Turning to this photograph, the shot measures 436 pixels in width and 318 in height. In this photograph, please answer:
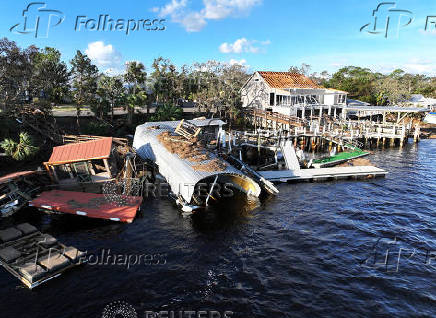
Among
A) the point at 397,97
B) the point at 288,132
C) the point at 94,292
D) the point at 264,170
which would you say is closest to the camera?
the point at 94,292

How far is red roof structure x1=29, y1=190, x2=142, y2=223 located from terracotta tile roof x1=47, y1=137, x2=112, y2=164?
262 cm

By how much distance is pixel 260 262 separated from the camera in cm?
1678

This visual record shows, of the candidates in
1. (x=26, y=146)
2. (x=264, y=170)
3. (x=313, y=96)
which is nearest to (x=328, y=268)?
(x=264, y=170)

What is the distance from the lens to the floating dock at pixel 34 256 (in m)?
14.5

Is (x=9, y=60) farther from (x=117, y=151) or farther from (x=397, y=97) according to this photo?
(x=397, y=97)

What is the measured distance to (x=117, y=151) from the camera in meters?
27.8

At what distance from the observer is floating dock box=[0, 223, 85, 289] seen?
47.7ft

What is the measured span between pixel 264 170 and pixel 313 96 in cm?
2979

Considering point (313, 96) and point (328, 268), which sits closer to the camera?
point (328, 268)

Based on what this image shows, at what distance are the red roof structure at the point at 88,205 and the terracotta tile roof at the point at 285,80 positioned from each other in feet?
132

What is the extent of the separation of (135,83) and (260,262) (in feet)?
117

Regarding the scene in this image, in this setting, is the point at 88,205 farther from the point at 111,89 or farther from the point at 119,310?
the point at 111,89
